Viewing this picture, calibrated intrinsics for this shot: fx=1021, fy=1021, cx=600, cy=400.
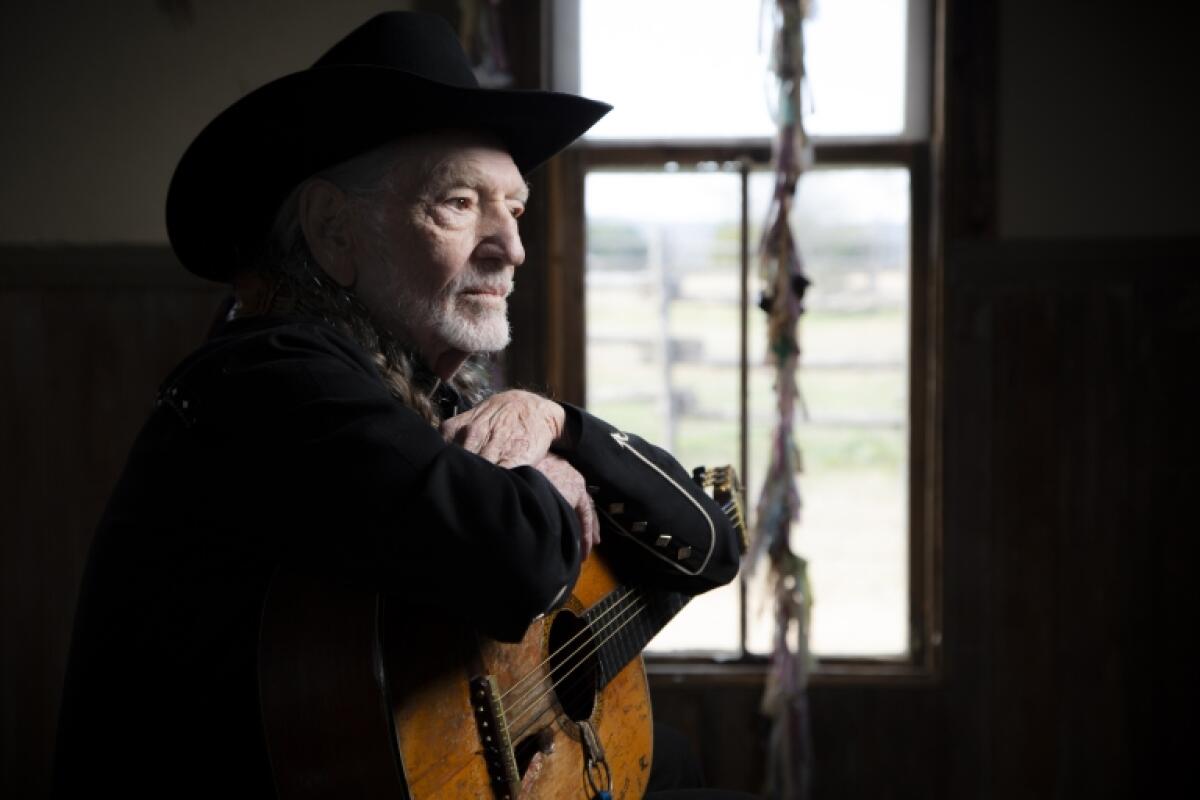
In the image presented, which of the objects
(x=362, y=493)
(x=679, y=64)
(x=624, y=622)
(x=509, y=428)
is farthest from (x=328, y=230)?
(x=679, y=64)

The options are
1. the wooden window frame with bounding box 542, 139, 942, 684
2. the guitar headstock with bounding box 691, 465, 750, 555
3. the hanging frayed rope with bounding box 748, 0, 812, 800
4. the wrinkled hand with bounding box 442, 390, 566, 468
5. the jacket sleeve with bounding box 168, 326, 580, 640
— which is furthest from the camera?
the wooden window frame with bounding box 542, 139, 942, 684

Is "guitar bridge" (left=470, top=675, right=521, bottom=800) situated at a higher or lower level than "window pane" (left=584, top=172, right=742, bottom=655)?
lower

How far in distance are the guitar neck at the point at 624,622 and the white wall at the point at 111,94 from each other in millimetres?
1730

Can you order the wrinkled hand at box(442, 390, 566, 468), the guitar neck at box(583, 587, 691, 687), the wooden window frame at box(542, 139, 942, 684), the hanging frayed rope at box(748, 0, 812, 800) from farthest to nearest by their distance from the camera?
1. the wooden window frame at box(542, 139, 942, 684)
2. the hanging frayed rope at box(748, 0, 812, 800)
3. the guitar neck at box(583, 587, 691, 687)
4. the wrinkled hand at box(442, 390, 566, 468)

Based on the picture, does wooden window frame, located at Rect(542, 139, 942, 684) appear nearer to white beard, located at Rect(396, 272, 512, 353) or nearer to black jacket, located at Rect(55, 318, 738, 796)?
white beard, located at Rect(396, 272, 512, 353)

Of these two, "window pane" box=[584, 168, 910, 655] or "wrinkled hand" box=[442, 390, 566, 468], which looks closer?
"wrinkled hand" box=[442, 390, 566, 468]

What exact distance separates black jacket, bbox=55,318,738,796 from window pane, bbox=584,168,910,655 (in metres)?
1.54

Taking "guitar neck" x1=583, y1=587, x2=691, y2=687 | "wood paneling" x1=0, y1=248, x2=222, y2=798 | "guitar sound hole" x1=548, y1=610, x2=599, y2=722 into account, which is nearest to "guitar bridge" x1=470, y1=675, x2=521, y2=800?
"guitar sound hole" x1=548, y1=610, x2=599, y2=722

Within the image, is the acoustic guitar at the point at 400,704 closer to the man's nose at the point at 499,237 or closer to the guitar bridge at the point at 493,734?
the guitar bridge at the point at 493,734

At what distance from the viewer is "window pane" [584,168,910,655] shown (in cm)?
267

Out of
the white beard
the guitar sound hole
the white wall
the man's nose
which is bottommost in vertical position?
the guitar sound hole

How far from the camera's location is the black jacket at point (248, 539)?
Answer: 41.5 inches

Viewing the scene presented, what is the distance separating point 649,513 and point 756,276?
51.8 inches

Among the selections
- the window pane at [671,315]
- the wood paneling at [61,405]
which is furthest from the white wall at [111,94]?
the window pane at [671,315]
